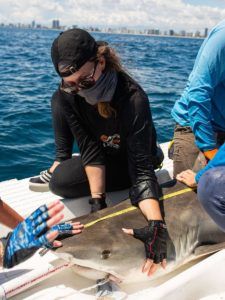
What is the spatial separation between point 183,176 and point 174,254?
796 millimetres

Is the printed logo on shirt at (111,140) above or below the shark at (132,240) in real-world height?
above

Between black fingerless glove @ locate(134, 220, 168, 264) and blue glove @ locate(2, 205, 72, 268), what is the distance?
26.8 inches

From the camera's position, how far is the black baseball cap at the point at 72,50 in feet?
9.30

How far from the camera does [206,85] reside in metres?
3.59

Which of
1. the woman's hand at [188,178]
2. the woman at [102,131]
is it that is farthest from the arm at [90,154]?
the woman's hand at [188,178]

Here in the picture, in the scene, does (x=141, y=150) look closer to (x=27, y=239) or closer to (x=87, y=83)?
(x=87, y=83)

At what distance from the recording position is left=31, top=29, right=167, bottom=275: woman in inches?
114

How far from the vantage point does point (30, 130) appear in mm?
8633

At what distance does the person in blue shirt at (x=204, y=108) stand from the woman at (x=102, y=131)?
0.40 meters

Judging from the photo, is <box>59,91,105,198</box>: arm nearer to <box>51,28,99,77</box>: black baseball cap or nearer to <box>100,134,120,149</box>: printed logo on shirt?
<box>100,134,120,149</box>: printed logo on shirt

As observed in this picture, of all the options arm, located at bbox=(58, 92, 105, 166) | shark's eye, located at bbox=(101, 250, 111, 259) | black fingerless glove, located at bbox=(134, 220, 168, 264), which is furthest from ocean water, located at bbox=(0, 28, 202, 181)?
shark's eye, located at bbox=(101, 250, 111, 259)

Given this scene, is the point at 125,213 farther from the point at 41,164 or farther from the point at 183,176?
the point at 41,164

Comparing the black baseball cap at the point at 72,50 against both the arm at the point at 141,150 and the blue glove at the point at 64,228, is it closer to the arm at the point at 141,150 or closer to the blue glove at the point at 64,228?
the arm at the point at 141,150

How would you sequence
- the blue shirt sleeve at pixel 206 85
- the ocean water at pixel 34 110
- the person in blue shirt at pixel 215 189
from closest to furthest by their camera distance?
the person in blue shirt at pixel 215 189 < the blue shirt sleeve at pixel 206 85 < the ocean water at pixel 34 110
